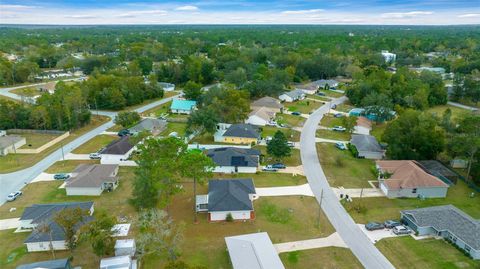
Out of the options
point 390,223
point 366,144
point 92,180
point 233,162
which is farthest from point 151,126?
→ point 390,223

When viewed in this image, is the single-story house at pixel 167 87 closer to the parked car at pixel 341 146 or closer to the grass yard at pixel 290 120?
the grass yard at pixel 290 120

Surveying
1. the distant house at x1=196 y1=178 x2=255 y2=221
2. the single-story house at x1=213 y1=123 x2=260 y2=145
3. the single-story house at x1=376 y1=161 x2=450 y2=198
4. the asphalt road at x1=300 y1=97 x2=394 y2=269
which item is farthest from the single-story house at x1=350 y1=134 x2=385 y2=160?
the distant house at x1=196 y1=178 x2=255 y2=221

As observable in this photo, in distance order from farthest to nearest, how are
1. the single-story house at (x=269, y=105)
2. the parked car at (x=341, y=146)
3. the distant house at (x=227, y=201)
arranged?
the single-story house at (x=269, y=105) → the parked car at (x=341, y=146) → the distant house at (x=227, y=201)

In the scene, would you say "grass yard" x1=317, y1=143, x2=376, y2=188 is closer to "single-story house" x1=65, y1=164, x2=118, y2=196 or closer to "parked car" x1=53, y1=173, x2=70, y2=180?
"single-story house" x1=65, y1=164, x2=118, y2=196

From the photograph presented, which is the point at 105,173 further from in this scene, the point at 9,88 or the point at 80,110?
the point at 9,88

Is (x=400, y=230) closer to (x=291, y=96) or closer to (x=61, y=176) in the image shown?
(x=61, y=176)

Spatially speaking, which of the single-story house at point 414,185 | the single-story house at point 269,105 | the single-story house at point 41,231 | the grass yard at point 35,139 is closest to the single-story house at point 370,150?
the single-story house at point 414,185
